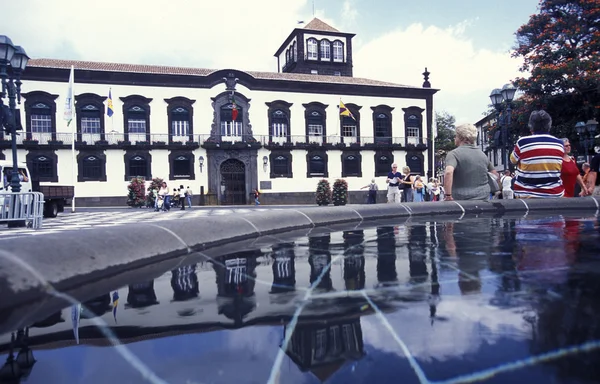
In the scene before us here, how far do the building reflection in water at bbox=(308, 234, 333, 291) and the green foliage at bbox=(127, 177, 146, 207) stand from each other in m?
24.1

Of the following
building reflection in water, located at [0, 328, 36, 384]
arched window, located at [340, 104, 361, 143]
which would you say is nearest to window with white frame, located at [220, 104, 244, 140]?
arched window, located at [340, 104, 361, 143]

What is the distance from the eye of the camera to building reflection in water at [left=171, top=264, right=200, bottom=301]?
1.84m

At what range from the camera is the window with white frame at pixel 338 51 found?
3753 cm

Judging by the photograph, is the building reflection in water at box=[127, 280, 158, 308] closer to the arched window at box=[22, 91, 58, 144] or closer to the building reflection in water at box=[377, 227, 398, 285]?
the building reflection in water at box=[377, 227, 398, 285]

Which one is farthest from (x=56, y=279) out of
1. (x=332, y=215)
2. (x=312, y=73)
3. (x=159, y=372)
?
(x=312, y=73)

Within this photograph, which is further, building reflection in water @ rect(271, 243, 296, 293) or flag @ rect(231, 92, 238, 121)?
flag @ rect(231, 92, 238, 121)

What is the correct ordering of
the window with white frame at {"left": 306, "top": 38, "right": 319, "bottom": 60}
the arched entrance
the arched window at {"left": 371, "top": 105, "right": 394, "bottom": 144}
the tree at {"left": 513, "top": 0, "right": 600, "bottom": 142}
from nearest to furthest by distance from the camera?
the tree at {"left": 513, "top": 0, "right": 600, "bottom": 142}, the arched entrance, the arched window at {"left": 371, "top": 105, "right": 394, "bottom": 144}, the window with white frame at {"left": 306, "top": 38, "right": 319, "bottom": 60}

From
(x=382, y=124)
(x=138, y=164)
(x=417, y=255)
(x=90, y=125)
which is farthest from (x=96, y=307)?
(x=382, y=124)

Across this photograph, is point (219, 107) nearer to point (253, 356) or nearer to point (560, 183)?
point (560, 183)

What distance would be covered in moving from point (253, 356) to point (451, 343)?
565 mm

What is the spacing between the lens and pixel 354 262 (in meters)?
2.48

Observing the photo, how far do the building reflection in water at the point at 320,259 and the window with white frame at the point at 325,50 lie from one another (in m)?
35.7

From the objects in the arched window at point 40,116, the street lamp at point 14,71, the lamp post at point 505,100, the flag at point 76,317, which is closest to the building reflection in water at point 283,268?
the flag at point 76,317

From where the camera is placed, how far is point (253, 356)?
3.87 ft
